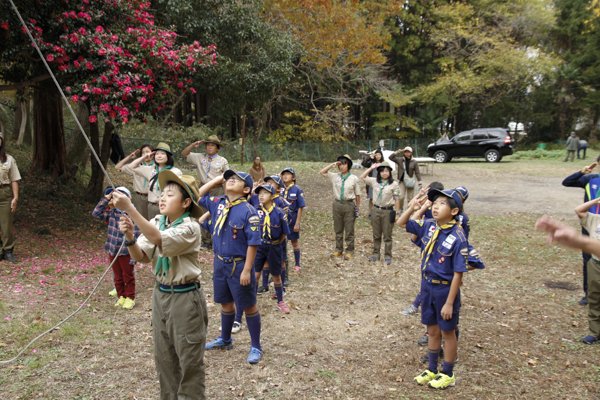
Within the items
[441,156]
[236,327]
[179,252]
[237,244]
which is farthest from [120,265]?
[441,156]

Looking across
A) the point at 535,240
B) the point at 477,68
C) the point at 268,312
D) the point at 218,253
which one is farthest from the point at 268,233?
the point at 477,68

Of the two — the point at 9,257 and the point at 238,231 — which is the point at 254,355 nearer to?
the point at 238,231

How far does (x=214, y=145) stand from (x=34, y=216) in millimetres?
4850

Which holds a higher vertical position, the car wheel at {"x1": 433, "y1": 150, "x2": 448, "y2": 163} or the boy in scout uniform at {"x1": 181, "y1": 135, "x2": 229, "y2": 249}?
the boy in scout uniform at {"x1": 181, "y1": 135, "x2": 229, "y2": 249}

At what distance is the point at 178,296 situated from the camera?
3416 mm

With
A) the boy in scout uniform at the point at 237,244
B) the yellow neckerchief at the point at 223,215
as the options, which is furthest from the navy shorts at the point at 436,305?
the yellow neckerchief at the point at 223,215

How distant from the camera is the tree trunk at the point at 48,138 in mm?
12195

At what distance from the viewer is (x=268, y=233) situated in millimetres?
6203

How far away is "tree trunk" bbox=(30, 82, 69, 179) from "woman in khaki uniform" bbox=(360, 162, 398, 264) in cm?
893

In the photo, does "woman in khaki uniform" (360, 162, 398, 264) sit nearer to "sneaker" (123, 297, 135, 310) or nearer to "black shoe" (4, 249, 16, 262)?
"sneaker" (123, 297, 135, 310)

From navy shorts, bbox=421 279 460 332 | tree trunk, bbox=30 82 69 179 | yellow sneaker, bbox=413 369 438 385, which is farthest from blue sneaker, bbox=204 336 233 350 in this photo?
tree trunk, bbox=30 82 69 179

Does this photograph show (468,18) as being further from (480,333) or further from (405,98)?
(480,333)

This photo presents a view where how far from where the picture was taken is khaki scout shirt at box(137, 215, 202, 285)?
10.7ft

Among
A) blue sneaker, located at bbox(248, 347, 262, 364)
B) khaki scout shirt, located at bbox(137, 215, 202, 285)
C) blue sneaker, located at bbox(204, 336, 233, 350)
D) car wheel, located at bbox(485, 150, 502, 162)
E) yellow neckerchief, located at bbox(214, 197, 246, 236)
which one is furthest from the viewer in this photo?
car wheel, located at bbox(485, 150, 502, 162)
